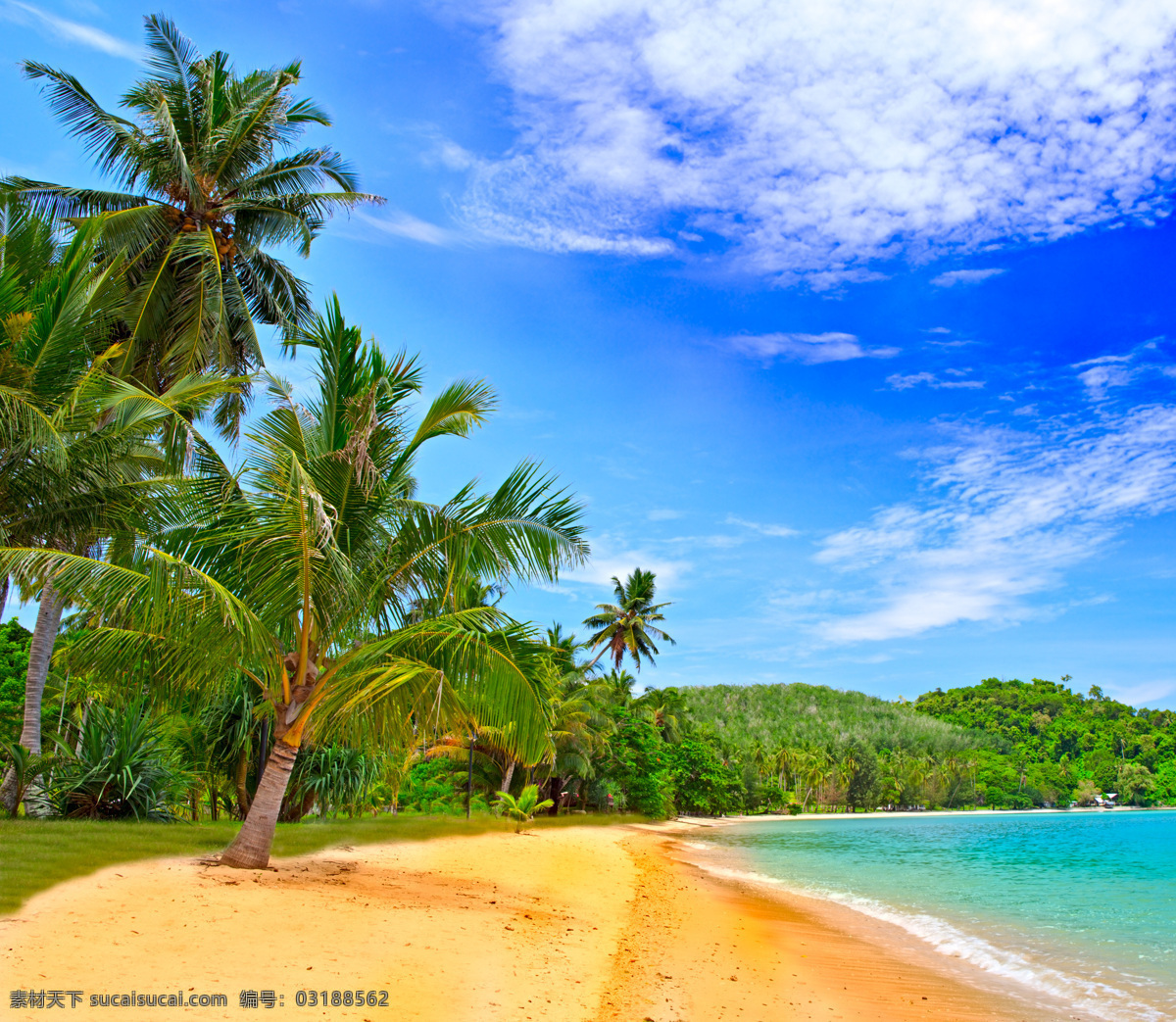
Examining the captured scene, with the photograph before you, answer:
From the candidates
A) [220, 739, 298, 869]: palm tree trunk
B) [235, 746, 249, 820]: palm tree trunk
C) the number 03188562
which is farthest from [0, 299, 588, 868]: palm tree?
[235, 746, 249, 820]: palm tree trunk

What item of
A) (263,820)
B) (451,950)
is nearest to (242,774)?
(263,820)

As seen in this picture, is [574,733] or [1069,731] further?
[1069,731]

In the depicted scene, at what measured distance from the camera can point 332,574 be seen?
862 cm

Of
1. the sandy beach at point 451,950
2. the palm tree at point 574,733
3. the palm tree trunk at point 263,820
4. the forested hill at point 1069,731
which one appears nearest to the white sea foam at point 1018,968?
the sandy beach at point 451,950

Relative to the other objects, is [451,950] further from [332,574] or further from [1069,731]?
[1069,731]

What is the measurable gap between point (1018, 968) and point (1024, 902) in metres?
8.09

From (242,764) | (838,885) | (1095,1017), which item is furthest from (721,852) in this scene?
(1095,1017)

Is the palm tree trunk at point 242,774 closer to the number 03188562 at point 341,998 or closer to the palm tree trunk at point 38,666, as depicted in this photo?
the palm tree trunk at point 38,666

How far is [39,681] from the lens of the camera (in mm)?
12000

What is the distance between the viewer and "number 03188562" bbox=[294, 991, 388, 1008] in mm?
4566

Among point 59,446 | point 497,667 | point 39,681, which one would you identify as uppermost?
point 59,446

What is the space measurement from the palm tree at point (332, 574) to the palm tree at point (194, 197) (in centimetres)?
609

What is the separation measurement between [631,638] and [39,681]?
34.1 metres

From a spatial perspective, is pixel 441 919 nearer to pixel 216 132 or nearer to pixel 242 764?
pixel 242 764
